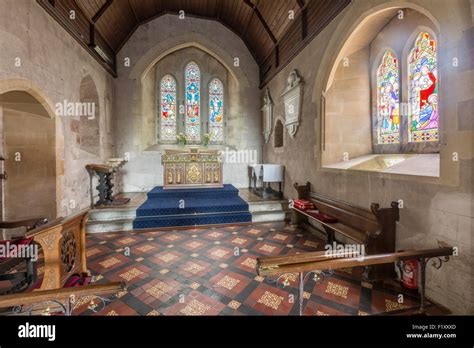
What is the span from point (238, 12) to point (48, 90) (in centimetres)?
627

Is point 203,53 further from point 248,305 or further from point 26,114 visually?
point 248,305

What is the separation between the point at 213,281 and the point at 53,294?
182 centimetres

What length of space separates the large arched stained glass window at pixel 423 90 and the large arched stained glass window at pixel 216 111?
22.1 ft

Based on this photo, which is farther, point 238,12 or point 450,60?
point 238,12

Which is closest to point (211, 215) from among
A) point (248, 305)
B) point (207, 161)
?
point (207, 161)

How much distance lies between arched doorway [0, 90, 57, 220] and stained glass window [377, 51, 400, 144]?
245 inches

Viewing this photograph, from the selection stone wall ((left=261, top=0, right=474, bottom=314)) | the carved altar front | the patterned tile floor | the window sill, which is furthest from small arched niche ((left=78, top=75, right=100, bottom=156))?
stone wall ((left=261, top=0, right=474, bottom=314))

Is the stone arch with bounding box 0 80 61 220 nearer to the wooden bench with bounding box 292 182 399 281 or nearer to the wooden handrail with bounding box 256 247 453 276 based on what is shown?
the wooden handrail with bounding box 256 247 453 276

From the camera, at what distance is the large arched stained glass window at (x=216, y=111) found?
9086mm

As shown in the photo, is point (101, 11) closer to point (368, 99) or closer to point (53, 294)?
point (368, 99)

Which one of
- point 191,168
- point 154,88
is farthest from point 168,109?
point 191,168

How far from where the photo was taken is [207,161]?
7062 mm

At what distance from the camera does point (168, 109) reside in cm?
873

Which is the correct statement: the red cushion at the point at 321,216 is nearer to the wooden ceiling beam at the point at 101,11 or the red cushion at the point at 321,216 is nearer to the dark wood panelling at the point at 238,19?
the dark wood panelling at the point at 238,19
